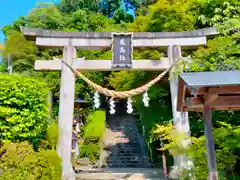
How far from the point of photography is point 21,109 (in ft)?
29.3

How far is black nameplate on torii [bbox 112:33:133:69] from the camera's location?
945cm

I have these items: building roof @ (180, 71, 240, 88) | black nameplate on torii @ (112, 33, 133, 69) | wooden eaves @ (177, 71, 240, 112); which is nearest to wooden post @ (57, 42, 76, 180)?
black nameplate on torii @ (112, 33, 133, 69)

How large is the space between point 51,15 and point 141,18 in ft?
30.9

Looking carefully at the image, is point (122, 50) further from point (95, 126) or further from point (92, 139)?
point (92, 139)

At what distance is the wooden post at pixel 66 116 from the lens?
8.84 meters

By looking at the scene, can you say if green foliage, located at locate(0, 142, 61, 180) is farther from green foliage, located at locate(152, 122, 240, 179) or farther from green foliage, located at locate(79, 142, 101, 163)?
green foliage, located at locate(79, 142, 101, 163)

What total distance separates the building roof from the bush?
6.47 m

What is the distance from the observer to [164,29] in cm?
1158

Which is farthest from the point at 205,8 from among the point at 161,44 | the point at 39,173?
the point at 39,173

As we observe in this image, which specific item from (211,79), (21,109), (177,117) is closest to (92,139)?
(21,109)

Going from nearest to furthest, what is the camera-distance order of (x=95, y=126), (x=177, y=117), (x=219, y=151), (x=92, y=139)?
(x=219, y=151), (x=177, y=117), (x=92, y=139), (x=95, y=126)

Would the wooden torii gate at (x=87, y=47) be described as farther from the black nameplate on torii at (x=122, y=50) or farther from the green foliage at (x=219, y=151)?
the green foliage at (x=219, y=151)

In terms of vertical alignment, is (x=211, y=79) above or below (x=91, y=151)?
above

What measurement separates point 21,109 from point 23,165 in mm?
2631
